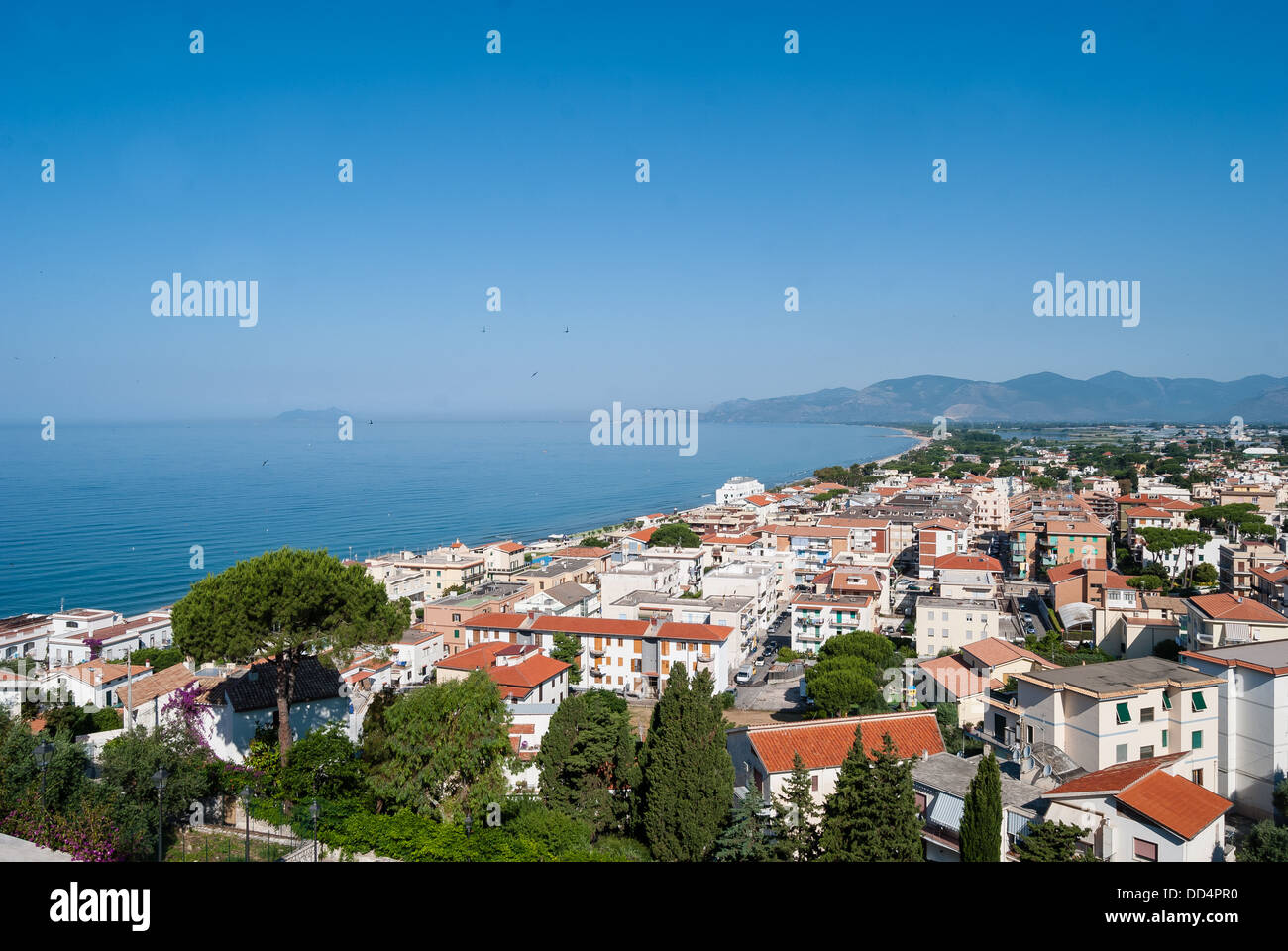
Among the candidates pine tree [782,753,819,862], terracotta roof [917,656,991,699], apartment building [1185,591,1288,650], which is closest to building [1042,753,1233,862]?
pine tree [782,753,819,862]

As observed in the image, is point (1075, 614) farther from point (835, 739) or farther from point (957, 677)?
point (835, 739)

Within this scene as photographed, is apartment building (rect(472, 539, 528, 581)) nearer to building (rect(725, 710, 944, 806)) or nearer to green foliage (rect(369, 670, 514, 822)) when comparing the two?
building (rect(725, 710, 944, 806))

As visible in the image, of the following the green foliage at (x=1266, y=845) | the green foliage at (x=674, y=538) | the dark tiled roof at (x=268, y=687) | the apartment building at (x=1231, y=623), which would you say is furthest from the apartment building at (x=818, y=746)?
the green foliage at (x=674, y=538)

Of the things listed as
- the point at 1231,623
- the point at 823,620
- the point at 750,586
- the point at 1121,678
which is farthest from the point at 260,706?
the point at 1231,623

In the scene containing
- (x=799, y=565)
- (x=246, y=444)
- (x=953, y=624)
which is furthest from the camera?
(x=246, y=444)
